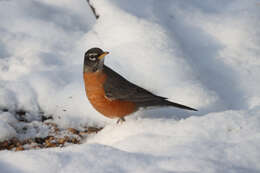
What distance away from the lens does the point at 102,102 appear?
4.25 meters

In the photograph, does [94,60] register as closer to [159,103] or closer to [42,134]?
[159,103]

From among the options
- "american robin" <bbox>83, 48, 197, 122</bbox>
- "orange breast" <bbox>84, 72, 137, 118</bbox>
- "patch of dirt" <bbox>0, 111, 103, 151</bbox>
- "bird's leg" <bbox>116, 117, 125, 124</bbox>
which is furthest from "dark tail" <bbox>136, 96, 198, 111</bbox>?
"patch of dirt" <bbox>0, 111, 103, 151</bbox>

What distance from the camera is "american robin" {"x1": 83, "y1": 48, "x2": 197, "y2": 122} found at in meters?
4.26

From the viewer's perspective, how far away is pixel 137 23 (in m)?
5.63

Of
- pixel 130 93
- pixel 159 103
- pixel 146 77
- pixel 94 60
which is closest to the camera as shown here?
pixel 159 103

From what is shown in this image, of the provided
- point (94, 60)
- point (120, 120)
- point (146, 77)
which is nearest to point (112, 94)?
point (120, 120)

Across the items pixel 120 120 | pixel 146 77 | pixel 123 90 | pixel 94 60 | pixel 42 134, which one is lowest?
pixel 42 134

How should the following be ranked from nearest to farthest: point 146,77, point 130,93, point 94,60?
point 130,93 → point 94,60 → point 146,77

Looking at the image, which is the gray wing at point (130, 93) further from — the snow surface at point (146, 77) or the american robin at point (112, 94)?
the snow surface at point (146, 77)

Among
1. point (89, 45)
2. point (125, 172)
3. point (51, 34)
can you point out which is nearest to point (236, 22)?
point (89, 45)

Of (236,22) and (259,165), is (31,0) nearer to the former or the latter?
(236,22)

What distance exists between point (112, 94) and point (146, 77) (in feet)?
2.38

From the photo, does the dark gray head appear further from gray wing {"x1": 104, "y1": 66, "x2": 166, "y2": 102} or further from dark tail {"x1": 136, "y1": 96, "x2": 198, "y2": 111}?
dark tail {"x1": 136, "y1": 96, "x2": 198, "y2": 111}

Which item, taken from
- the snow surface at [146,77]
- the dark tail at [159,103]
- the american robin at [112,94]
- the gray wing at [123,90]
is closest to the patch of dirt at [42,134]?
the snow surface at [146,77]
